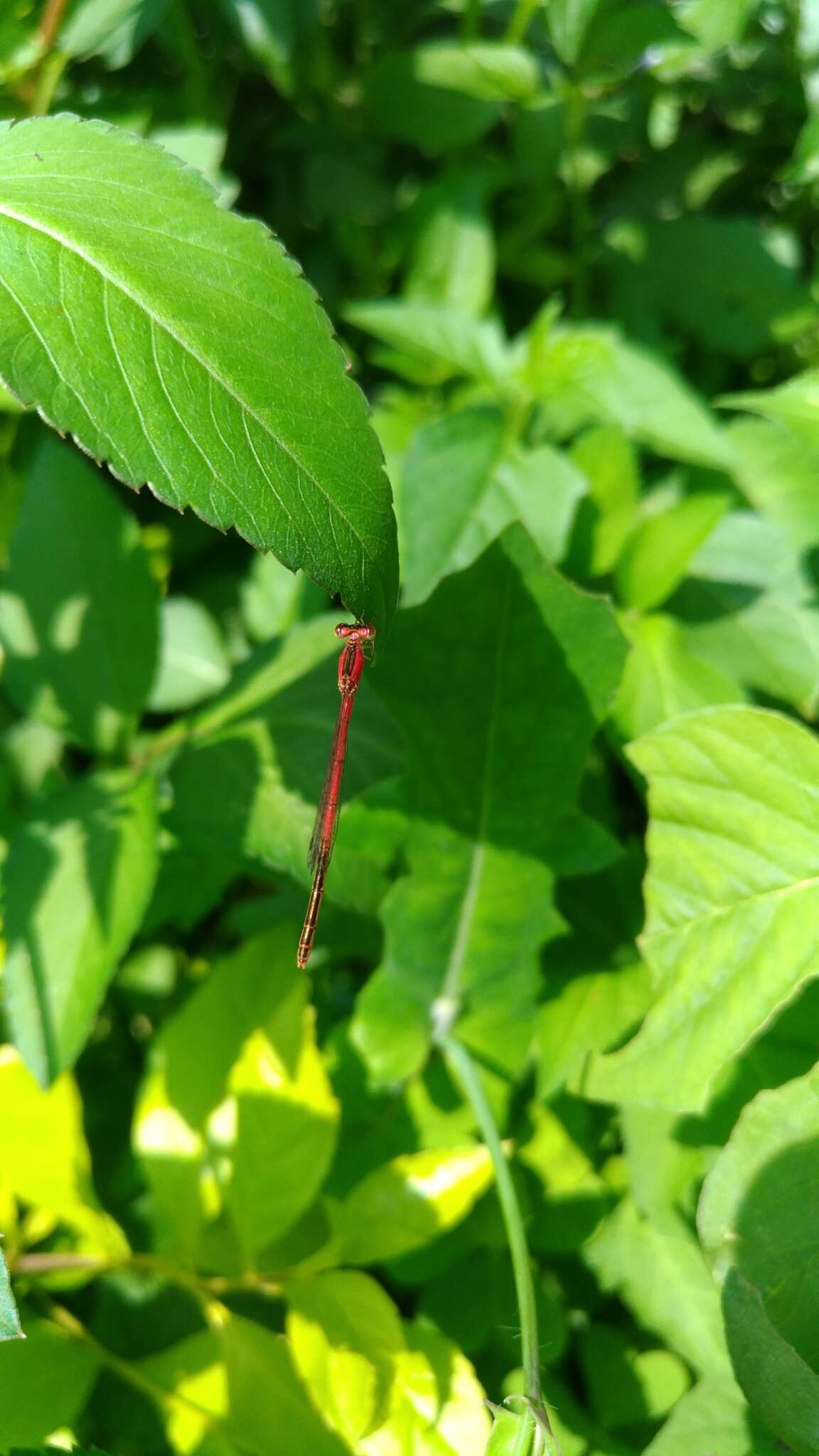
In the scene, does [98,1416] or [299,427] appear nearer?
[299,427]

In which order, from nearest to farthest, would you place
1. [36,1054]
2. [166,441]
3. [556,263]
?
[166,441], [36,1054], [556,263]

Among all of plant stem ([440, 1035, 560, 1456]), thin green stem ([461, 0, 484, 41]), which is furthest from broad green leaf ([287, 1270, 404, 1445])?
thin green stem ([461, 0, 484, 41])

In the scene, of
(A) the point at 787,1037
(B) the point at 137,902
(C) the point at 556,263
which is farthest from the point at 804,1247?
(C) the point at 556,263

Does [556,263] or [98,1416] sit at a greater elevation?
[556,263]

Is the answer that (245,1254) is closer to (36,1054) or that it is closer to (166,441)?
(36,1054)

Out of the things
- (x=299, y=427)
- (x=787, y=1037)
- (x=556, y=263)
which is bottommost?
(x=787, y=1037)

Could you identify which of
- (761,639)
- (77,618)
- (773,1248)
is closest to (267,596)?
(77,618)

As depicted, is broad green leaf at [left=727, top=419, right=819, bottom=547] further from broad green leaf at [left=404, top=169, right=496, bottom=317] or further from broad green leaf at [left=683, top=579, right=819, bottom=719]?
broad green leaf at [left=404, top=169, right=496, bottom=317]

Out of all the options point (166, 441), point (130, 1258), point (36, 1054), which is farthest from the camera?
point (130, 1258)
